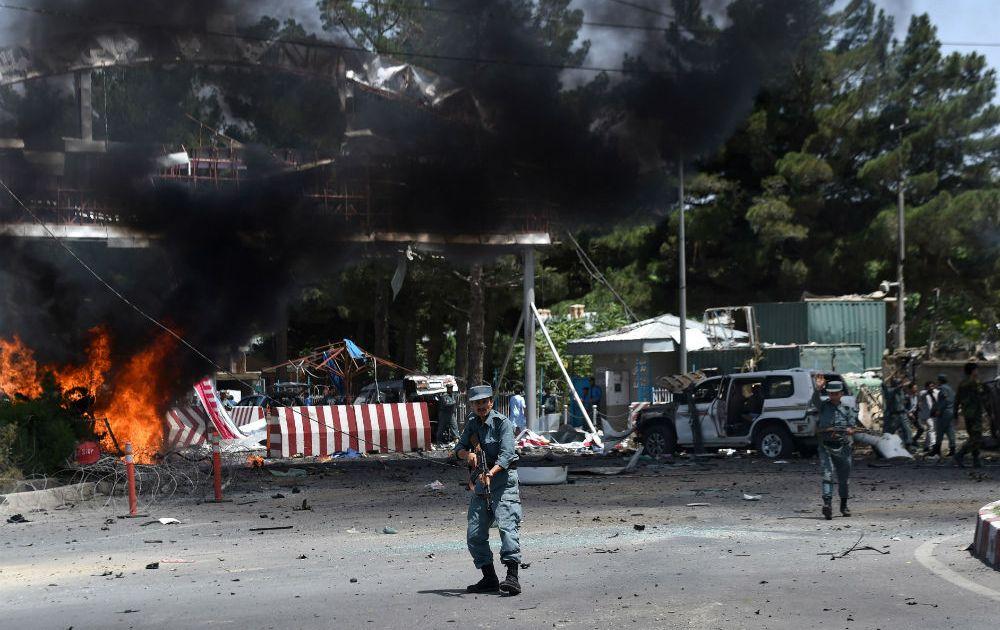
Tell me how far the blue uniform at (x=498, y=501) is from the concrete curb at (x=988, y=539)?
332cm

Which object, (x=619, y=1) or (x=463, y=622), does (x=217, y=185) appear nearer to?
(x=619, y=1)

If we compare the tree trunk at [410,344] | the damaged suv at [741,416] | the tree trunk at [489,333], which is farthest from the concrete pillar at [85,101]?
the tree trunk at [410,344]

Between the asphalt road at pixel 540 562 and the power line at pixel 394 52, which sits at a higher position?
the power line at pixel 394 52

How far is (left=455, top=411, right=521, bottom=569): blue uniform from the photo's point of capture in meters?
7.66

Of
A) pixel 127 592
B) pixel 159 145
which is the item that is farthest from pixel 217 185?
pixel 127 592

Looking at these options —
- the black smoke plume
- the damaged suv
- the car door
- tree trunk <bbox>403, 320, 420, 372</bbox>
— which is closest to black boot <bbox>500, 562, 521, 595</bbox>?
the black smoke plume

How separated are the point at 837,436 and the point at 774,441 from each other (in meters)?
8.48

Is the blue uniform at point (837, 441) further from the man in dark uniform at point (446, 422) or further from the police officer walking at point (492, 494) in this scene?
the man in dark uniform at point (446, 422)

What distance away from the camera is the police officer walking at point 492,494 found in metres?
7.62

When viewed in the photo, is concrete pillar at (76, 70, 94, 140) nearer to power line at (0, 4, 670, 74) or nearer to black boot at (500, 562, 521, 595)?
power line at (0, 4, 670, 74)

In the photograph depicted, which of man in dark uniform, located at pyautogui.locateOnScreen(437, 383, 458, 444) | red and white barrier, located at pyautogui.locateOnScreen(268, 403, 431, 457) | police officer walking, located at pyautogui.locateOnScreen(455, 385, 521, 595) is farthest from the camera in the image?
man in dark uniform, located at pyautogui.locateOnScreen(437, 383, 458, 444)

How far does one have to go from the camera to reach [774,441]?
794 inches

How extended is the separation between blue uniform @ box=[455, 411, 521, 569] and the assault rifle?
23 mm

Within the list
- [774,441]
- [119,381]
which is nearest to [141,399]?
[119,381]
